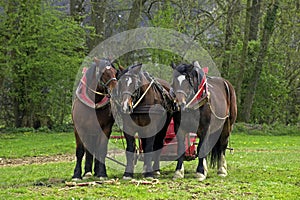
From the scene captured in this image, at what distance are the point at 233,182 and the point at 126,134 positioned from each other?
212 centimetres

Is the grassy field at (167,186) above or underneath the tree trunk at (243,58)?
underneath

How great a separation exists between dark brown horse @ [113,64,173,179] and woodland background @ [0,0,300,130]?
922cm

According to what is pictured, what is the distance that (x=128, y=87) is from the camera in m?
8.70

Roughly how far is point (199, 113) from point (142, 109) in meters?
1.11

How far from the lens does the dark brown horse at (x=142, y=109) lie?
8703mm

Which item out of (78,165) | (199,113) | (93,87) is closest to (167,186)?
(199,113)

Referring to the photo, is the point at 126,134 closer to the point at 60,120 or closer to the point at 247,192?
the point at 247,192

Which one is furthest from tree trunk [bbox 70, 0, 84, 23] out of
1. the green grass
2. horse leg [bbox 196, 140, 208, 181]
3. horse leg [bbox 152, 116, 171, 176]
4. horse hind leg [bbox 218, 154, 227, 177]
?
horse leg [bbox 196, 140, 208, 181]

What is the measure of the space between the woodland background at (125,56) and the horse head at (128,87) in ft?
32.2

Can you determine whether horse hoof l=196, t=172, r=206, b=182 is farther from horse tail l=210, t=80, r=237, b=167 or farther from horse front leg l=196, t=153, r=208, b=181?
horse tail l=210, t=80, r=237, b=167

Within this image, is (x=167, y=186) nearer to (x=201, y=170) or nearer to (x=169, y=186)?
(x=169, y=186)

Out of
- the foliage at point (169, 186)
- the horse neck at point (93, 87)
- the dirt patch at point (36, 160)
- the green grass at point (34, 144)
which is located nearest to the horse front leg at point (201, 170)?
the foliage at point (169, 186)

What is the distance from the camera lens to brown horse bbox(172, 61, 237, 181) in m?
9.02

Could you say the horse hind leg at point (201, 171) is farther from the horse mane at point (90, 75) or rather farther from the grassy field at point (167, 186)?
the horse mane at point (90, 75)
